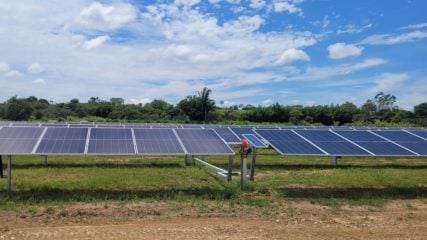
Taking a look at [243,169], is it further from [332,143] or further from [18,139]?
[18,139]

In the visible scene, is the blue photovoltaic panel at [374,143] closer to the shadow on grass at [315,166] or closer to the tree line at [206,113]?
the shadow on grass at [315,166]

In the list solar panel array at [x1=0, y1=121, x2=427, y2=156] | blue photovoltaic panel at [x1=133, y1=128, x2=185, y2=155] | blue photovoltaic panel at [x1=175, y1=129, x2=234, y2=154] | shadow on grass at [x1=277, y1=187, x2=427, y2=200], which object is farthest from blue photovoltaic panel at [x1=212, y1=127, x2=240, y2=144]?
shadow on grass at [x1=277, y1=187, x2=427, y2=200]

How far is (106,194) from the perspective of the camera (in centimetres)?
1348

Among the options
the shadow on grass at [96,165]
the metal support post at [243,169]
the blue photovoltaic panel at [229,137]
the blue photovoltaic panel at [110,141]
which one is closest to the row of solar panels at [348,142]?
the blue photovoltaic panel at [229,137]

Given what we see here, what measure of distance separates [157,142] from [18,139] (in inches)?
171

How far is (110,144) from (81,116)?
67.5m

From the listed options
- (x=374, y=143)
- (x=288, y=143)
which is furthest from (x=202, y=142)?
(x=374, y=143)

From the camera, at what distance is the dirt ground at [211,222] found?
9.15 m

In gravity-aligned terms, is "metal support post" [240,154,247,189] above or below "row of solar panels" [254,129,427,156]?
below

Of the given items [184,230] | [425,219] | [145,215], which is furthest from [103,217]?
[425,219]

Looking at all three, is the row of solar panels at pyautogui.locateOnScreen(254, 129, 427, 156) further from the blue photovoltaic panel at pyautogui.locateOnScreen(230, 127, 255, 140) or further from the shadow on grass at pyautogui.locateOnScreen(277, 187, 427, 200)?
the blue photovoltaic panel at pyautogui.locateOnScreen(230, 127, 255, 140)

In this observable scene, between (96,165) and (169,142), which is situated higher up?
(169,142)

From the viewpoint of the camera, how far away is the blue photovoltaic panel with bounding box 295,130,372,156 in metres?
16.1

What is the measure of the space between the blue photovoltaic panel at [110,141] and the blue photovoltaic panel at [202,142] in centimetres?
182
